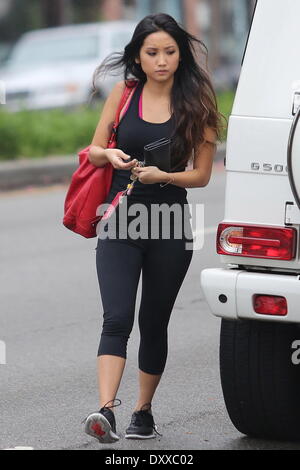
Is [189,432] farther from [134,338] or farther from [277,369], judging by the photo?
[134,338]

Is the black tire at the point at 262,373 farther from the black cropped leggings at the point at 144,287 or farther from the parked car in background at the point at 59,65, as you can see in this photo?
the parked car in background at the point at 59,65

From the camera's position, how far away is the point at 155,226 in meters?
5.40

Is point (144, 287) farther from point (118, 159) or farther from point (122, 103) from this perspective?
point (122, 103)

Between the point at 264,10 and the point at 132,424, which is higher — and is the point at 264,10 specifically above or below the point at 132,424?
above

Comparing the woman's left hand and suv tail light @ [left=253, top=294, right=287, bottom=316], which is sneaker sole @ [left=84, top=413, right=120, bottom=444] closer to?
suv tail light @ [left=253, top=294, right=287, bottom=316]

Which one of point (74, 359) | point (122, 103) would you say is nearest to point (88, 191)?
point (122, 103)

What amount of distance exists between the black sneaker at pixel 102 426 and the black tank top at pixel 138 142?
3.00ft

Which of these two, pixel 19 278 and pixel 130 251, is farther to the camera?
pixel 19 278

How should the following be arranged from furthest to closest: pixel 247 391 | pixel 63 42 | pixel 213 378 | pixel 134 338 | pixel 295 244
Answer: pixel 63 42, pixel 134 338, pixel 213 378, pixel 247 391, pixel 295 244

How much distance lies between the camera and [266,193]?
502 cm

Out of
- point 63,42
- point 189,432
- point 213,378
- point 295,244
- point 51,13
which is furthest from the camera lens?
point 51,13
